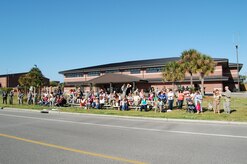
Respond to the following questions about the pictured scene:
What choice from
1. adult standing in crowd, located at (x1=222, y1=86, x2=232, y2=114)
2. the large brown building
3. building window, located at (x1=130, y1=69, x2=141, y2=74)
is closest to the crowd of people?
adult standing in crowd, located at (x1=222, y1=86, x2=232, y2=114)

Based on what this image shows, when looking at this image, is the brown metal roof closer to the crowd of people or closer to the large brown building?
the large brown building

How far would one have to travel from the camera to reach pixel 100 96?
19.3m

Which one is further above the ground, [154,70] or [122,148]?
[154,70]

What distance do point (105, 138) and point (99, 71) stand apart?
43352 millimetres

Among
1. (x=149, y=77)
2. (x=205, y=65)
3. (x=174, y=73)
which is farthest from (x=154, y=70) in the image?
(x=205, y=65)

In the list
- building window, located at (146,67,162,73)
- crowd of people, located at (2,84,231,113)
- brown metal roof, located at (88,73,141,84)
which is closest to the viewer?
crowd of people, located at (2,84,231,113)

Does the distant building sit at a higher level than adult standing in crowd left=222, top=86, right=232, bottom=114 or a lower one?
higher

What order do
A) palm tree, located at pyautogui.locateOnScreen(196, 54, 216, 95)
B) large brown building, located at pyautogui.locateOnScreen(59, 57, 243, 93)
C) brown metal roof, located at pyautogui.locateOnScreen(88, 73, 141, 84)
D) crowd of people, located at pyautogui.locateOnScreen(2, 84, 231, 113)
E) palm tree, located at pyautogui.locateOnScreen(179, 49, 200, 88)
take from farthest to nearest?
brown metal roof, located at pyautogui.locateOnScreen(88, 73, 141, 84) < large brown building, located at pyautogui.locateOnScreen(59, 57, 243, 93) < palm tree, located at pyautogui.locateOnScreen(179, 49, 200, 88) < palm tree, located at pyautogui.locateOnScreen(196, 54, 216, 95) < crowd of people, located at pyautogui.locateOnScreen(2, 84, 231, 113)

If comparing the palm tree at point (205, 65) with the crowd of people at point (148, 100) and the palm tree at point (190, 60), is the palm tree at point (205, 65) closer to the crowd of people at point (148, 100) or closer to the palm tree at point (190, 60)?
the palm tree at point (190, 60)

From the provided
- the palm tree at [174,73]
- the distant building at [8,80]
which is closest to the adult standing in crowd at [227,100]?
the palm tree at [174,73]

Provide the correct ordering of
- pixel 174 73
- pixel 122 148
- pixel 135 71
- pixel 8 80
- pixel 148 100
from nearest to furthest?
pixel 122 148 → pixel 148 100 → pixel 174 73 → pixel 135 71 → pixel 8 80

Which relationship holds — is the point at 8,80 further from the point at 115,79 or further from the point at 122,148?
the point at 122,148

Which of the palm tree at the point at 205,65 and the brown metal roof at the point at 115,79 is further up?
the palm tree at the point at 205,65

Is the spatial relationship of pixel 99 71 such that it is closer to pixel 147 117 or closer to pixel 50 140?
pixel 147 117
